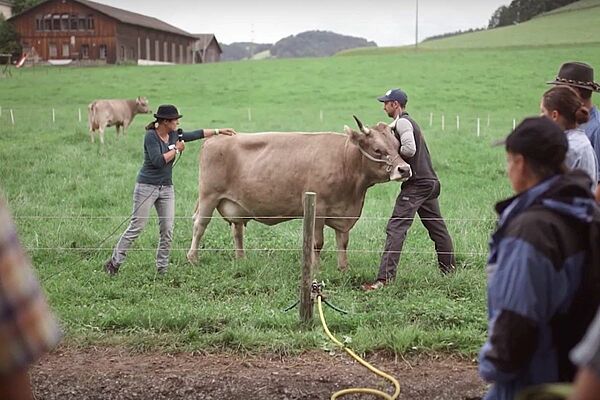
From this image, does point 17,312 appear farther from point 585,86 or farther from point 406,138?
point 406,138

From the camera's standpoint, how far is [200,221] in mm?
8773

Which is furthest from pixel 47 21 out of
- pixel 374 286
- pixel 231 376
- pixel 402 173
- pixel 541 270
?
pixel 541 270

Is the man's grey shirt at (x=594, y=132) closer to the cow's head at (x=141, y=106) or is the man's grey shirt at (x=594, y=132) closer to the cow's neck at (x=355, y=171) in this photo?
the cow's neck at (x=355, y=171)

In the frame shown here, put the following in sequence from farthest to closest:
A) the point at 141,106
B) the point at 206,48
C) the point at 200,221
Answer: the point at 206,48
the point at 141,106
the point at 200,221

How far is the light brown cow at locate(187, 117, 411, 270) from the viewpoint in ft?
25.9

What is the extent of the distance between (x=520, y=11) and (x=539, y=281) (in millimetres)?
34368

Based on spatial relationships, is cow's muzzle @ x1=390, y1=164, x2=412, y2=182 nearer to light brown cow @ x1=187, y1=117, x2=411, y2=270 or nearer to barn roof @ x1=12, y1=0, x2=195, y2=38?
light brown cow @ x1=187, y1=117, x2=411, y2=270

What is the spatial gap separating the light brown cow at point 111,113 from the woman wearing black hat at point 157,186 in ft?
35.8

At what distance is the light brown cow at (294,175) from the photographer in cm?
790

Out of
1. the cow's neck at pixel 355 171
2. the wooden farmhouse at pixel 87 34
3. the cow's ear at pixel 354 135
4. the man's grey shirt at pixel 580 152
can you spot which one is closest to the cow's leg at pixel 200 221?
the cow's neck at pixel 355 171

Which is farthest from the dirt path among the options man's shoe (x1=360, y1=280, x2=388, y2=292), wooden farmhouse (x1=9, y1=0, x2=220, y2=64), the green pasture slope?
wooden farmhouse (x1=9, y1=0, x2=220, y2=64)

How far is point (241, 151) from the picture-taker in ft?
28.9

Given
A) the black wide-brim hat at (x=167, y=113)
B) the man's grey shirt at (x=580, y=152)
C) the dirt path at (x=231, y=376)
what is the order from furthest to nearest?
1. the black wide-brim hat at (x=167, y=113)
2. the dirt path at (x=231, y=376)
3. the man's grey shirt at (x=580, y=152)

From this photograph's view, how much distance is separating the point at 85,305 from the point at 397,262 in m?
3.18
